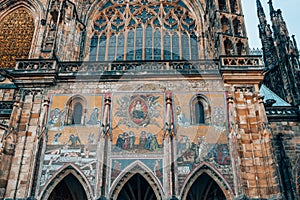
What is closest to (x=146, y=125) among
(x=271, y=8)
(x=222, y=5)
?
(x=222, y=5)

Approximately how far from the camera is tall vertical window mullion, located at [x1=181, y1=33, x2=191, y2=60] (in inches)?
654

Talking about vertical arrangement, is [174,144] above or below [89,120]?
below

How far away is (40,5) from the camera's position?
18.3 metres

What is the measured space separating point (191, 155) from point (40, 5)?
11733 millimetres

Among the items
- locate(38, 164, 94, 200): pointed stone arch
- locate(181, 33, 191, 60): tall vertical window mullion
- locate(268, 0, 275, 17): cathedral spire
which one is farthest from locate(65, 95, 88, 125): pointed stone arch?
locate(268, 0, 275, 17): cathedral spire

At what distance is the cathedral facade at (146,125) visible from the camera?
11008 millimetres

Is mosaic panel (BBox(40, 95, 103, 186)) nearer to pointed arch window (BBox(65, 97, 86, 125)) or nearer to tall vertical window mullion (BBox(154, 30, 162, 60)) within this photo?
pointed arch window (BBox(65, 97, 86, 125))

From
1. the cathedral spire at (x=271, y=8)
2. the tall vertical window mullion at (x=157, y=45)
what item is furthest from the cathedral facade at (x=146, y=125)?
the cathedral spire at (x=271, y=8)

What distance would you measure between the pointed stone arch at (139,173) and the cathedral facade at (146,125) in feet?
0.10

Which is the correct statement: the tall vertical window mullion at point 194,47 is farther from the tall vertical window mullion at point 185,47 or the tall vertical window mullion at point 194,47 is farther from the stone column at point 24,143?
the stone column at point 24,143

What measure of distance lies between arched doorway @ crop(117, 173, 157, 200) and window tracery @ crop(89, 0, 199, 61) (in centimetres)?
588

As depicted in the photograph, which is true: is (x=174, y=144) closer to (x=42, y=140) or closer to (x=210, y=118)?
(x=210, y=118)

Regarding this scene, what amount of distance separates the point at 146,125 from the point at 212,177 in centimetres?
270

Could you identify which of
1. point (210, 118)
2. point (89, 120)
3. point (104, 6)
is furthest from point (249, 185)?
point (104, 6)
